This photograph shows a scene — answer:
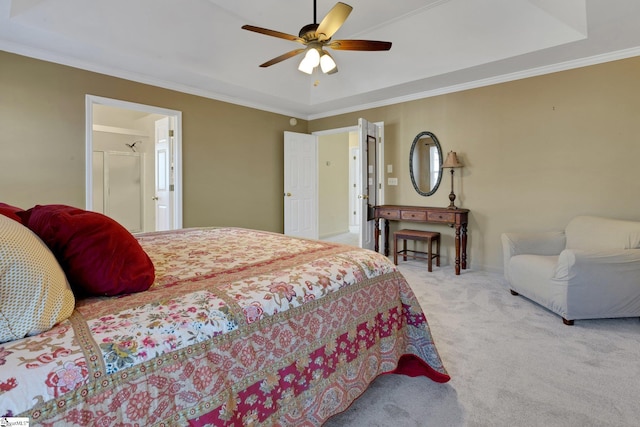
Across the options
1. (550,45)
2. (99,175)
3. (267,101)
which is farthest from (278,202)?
(550,45)

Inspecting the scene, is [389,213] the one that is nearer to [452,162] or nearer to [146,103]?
[452,162]

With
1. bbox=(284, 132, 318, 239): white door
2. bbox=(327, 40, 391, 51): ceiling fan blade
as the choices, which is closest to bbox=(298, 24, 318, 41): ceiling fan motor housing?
bbox=(327, 40, 391, 51): ceiling fan blade

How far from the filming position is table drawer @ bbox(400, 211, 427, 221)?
4.30m

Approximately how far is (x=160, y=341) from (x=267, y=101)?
4.70m

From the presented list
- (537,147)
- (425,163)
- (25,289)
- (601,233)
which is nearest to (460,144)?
(425,163)

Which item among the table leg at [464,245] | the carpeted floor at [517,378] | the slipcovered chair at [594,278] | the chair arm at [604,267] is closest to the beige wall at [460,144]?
the table leg at [464,245]

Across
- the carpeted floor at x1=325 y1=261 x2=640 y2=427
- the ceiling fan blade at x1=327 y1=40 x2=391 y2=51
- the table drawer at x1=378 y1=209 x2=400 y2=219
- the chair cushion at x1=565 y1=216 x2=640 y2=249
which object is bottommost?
the carpeted floor at x1=325 y1=261 x2=640 y2=427

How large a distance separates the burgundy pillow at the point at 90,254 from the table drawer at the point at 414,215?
12.2ft

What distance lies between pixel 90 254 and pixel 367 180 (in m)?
4.09

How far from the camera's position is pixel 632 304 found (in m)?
2.52

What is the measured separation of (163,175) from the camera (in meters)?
4.51

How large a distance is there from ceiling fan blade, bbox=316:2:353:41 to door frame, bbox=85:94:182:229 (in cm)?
260

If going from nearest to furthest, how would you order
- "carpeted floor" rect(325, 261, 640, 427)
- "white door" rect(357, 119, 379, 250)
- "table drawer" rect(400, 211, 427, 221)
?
"carpeted floor" rect(325, 261, 640, 427) → "table drawer" rect(400, 211, 427, 221) → "white door" rect(357, 119, 379, 250)

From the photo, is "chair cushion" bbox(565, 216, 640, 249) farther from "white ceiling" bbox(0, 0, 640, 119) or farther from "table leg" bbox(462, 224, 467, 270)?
"white ceiling" bbox(0, 0, 640, 119)
